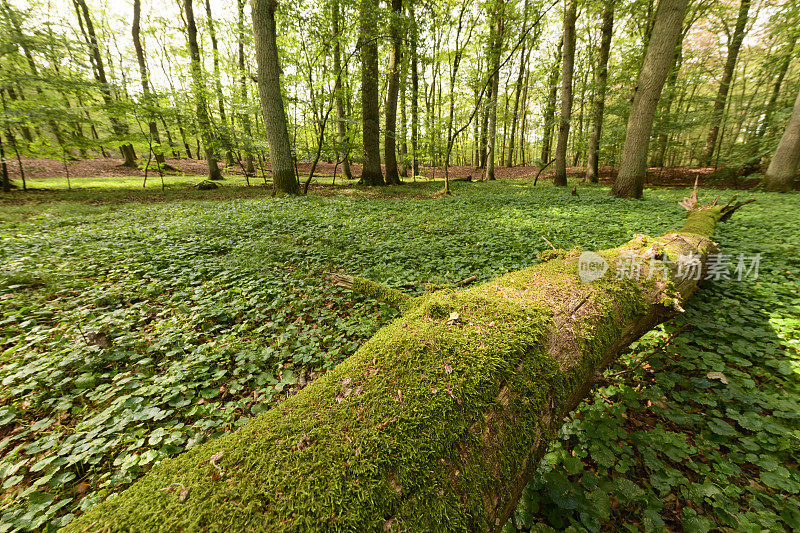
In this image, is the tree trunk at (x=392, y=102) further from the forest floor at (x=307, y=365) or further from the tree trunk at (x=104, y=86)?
the tree trunk at (x=104, y=86)

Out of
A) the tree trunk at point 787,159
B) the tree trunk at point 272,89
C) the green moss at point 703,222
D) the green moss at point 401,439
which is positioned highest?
the tree trunk at point 272,89

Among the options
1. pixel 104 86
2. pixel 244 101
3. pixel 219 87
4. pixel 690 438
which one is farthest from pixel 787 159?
pixel 219 87

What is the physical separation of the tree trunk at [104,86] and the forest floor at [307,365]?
7.76 meters

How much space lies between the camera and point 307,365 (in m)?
2.66

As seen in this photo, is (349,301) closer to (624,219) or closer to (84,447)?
(84,447)

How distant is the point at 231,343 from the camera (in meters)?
2.84

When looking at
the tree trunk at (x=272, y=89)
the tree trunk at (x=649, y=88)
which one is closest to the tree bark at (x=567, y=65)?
the tree trunk at (x=649, y=88)

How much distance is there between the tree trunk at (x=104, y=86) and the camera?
395 inches

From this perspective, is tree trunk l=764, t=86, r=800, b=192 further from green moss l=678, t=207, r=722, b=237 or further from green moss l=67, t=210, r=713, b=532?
green moss l=67, t=210, r=713, b=532

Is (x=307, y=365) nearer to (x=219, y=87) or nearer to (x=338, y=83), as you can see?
(x=338, y=83)

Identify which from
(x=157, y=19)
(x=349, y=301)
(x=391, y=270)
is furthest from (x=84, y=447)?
(x=157, y=19)

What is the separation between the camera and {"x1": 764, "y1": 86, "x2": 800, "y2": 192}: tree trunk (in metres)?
8.30

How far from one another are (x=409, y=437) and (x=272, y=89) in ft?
35.2

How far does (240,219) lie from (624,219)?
8.87 meters
